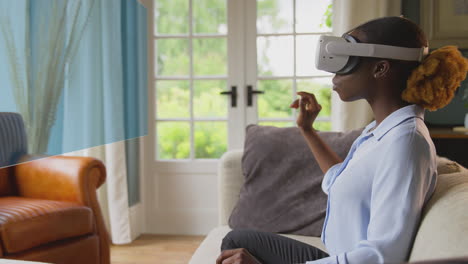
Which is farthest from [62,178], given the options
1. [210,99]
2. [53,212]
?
[210,99]

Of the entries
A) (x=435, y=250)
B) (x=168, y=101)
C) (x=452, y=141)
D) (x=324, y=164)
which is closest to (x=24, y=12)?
(x=324, y=164)

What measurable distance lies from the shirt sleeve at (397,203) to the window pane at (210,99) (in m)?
2.87

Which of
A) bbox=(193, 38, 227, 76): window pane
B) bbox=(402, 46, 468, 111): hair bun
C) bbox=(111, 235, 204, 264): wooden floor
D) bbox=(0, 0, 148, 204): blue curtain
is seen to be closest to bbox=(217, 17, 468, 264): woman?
bbox=(402, 46, 468, 111): hair bun

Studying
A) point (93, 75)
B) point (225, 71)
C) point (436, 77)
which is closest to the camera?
point (436, 77)

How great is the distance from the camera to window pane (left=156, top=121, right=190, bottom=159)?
3846mm

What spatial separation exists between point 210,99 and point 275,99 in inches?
19.3

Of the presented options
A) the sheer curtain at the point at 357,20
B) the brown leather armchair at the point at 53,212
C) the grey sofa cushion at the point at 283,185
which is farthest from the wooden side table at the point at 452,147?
the brown leather armchair at the point at 53,212

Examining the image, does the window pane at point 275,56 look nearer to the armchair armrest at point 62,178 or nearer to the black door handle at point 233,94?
the black door handle at point 233,94

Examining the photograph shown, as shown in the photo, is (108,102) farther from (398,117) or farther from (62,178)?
(398,117)

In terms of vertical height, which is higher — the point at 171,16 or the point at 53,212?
the point at 171,16

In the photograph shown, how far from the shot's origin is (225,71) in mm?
3781

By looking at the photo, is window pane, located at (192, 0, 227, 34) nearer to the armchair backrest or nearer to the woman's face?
the armchair backrest

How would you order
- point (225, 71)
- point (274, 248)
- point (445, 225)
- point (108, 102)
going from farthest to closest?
point (225, 71)
point (108, 102)
point (274, 248)
point (445, 225)

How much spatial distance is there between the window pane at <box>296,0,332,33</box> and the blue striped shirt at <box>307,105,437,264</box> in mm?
2691
